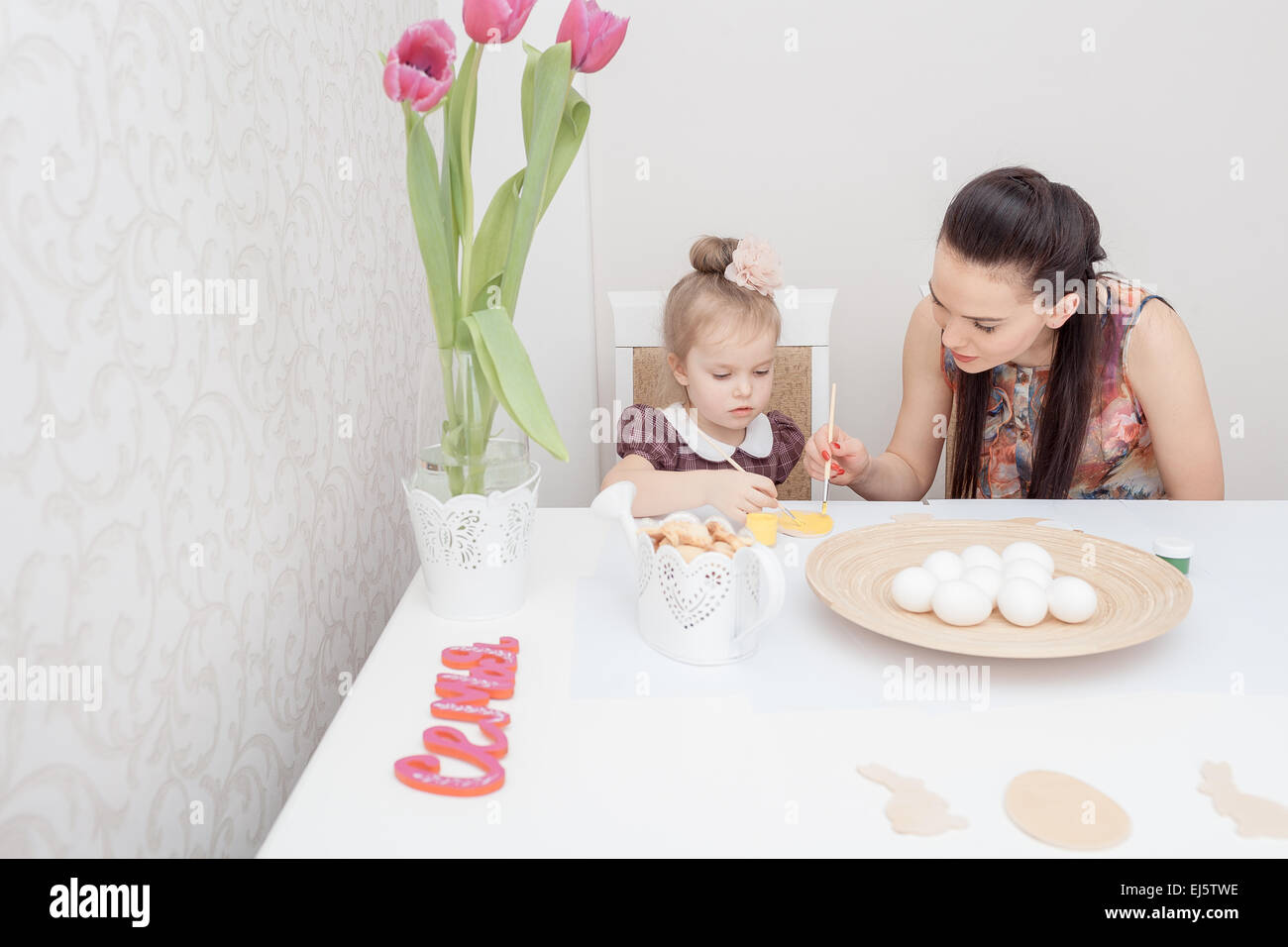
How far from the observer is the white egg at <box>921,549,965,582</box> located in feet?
3.33

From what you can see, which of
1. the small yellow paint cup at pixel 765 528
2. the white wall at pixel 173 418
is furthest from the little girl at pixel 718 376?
the white wall at pixel 173 418

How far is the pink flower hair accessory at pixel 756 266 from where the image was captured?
1551 millimetres

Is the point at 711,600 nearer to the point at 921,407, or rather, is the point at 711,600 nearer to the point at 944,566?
the point at 944,566

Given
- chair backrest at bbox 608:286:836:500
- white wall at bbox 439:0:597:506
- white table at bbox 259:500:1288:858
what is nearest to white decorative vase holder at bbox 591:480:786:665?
white table at bbox 259:500:1288:858

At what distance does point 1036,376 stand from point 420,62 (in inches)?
46.3

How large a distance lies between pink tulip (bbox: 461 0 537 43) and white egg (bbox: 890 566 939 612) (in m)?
0.65

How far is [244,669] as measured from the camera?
0.94m

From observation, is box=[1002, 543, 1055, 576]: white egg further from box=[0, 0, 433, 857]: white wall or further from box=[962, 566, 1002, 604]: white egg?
box=[0, 0, 433, 857]: white wall

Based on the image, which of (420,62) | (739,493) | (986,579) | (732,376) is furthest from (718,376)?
(420,62)

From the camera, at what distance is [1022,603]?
0.94 m

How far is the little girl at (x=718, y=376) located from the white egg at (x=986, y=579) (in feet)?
1.90

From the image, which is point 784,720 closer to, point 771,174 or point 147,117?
point 147,117
